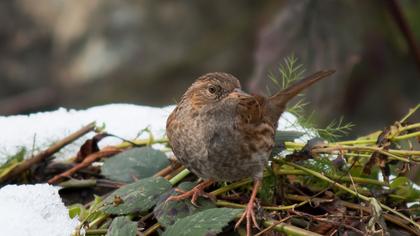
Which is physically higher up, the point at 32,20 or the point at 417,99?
the point at 32,20

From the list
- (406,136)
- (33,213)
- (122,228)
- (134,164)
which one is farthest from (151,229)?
(406,136)

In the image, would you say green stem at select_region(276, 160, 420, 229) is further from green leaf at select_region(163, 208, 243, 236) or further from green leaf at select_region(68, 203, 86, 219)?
green leaf at select_region(68, 203, 86, 219)

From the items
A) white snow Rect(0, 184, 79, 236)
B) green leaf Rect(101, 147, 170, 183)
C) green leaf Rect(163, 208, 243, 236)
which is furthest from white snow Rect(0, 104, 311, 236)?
green leaf Rect(163, 208, 243, 236)

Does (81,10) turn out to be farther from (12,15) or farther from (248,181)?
(248,181)

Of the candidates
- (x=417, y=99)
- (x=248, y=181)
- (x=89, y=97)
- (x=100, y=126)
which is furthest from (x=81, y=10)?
(x=248, y=181)

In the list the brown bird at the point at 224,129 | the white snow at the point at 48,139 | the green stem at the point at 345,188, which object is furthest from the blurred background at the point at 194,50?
the green stem at the point at 345,188

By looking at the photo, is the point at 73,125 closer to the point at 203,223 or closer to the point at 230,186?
the point at 230,186
